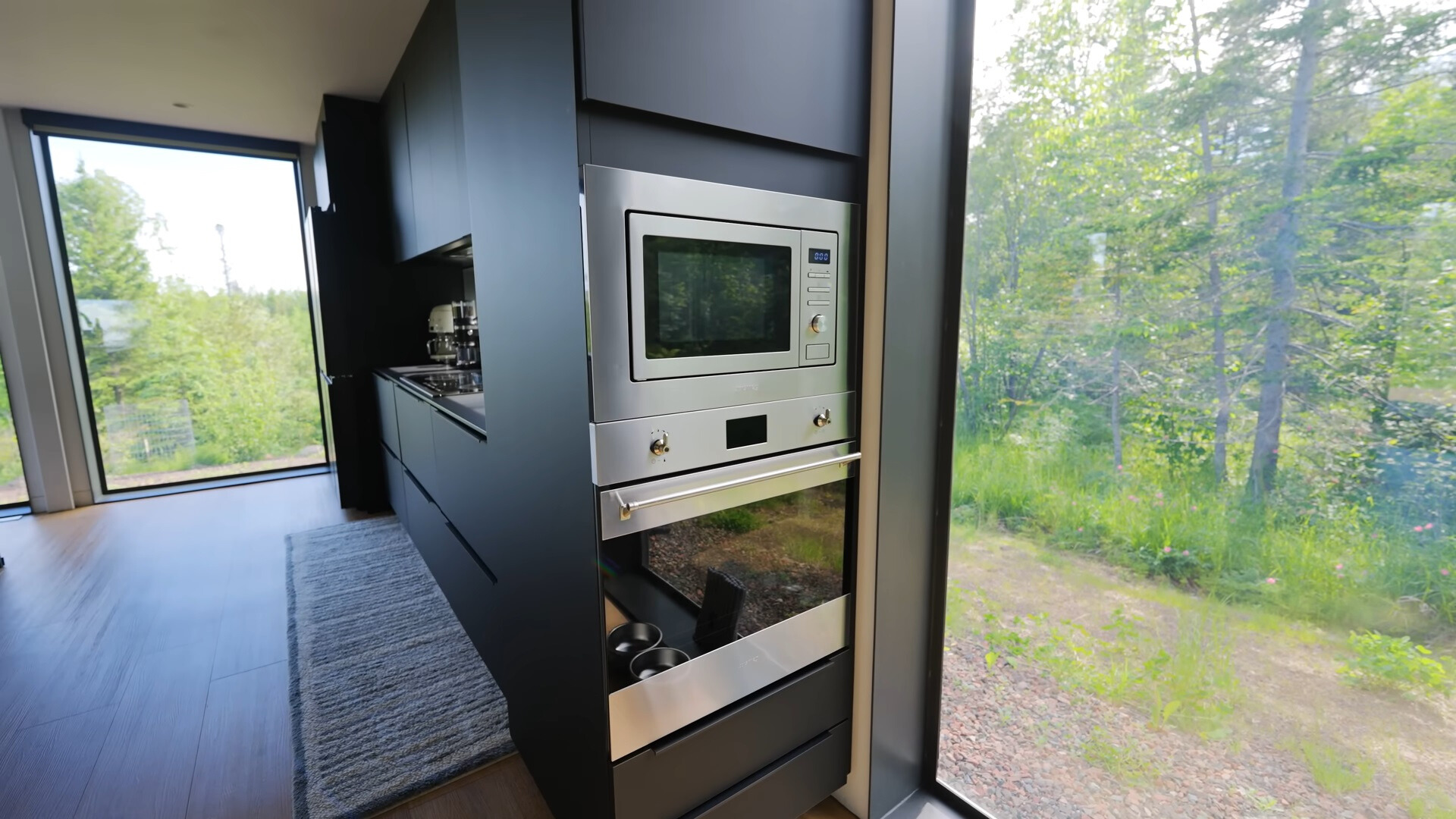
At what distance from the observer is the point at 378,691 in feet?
6.50

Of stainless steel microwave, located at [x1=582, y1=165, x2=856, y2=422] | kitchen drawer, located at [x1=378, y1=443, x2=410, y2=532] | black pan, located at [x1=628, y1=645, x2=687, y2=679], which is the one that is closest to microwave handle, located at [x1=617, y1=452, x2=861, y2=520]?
stainless steel microwave, located at [x1=582, y1=165, x2=856, y2=422]

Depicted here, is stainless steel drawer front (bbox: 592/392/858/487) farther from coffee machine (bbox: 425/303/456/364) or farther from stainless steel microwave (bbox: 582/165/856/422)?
coffee machine (bbox: 425/303/456/364)

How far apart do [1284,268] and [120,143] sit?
5676 mm

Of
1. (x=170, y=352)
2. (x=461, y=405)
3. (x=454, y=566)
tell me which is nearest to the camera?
(x=461, y=405)

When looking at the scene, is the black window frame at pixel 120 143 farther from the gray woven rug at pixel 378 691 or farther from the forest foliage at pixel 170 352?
the gray woven rug at pixel 378 691

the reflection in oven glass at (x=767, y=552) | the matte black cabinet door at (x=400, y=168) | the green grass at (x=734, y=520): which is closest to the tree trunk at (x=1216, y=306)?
the reflection in oven glass at (x=767, y=552)

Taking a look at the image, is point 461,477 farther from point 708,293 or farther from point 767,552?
point 708,293

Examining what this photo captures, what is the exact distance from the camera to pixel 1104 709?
4.09 ft

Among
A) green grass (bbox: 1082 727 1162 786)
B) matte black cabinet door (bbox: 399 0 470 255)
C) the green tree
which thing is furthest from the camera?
the green tree

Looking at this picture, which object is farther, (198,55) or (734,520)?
→ (198,55)

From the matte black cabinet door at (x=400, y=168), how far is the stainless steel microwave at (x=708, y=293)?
230 centimetres

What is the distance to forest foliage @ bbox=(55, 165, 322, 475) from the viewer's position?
3.89 m

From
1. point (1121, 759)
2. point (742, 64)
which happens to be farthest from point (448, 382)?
point (1121, 759)

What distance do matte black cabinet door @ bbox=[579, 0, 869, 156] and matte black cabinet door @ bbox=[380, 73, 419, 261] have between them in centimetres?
228
